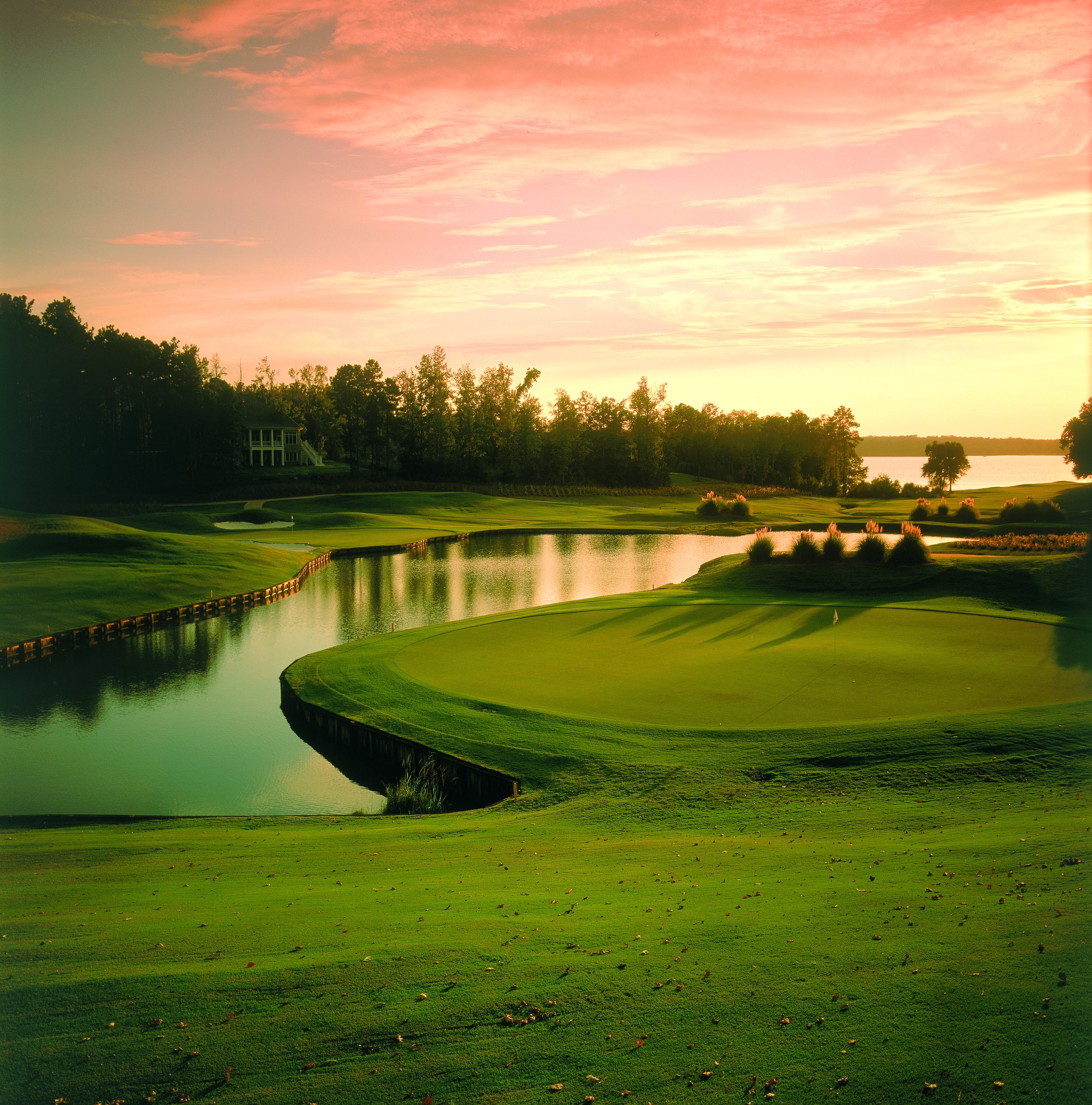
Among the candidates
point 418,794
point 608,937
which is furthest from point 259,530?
point 608,937

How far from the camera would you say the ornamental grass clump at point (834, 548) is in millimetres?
30672

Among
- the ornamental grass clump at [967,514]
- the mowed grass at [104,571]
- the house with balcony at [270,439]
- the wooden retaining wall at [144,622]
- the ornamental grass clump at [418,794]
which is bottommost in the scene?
the ornamental grass clump at [418,794]

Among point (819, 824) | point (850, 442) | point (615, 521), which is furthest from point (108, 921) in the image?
point (850, 442)

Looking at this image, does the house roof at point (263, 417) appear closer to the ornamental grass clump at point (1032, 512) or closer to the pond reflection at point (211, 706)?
the pond reflection at point (211, 706)

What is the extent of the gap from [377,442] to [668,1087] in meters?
103

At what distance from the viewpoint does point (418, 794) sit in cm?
1309

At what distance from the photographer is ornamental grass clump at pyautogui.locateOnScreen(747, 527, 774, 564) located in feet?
104

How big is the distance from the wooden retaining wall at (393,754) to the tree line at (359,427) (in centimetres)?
6327

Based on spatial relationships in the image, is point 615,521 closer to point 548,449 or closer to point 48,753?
point 548,449

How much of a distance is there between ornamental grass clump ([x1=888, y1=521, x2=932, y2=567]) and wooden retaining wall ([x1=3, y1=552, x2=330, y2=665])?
23.4 m

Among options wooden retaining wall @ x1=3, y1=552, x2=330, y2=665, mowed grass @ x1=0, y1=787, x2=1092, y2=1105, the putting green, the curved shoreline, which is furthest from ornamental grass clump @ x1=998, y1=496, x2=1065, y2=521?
mowed grass @ x1=0, y1=787, x2=1092, y2=1105

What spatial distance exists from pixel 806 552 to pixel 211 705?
21524mm

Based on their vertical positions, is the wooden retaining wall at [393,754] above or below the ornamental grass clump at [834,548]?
below

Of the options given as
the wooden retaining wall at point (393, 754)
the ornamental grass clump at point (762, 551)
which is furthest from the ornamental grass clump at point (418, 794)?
the ornamental grass clump at point (762, 551)
